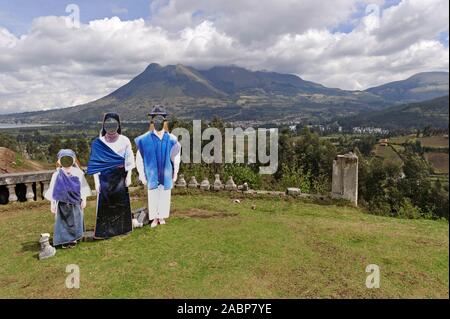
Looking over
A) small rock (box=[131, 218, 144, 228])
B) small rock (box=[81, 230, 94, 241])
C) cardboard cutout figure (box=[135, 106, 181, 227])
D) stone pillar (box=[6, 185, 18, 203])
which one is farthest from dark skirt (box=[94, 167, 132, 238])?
stone pillar (box=[6, 185, 18, 203])

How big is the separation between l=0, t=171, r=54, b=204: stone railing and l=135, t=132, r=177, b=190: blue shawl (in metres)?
6.75

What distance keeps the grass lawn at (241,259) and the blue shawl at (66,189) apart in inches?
51.1

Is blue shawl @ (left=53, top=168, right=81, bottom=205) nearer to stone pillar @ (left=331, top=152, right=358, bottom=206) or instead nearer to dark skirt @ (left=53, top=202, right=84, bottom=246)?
dark skirt @ (left=53, top=202, right=84, bottom=246)

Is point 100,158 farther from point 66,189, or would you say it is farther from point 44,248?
point 44,248

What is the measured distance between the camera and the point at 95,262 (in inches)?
314

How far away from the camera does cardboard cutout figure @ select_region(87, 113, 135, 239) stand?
960 centimetres

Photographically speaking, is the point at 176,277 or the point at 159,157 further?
the point at 159,157

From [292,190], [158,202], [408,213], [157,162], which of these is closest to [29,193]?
[158,202]

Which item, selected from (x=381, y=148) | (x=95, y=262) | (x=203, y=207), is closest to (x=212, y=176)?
(x=203, y=207)

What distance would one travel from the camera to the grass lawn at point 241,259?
6.56m

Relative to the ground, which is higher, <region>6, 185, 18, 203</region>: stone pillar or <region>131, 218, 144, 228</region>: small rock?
A: <region>6, 185, 18, 203</region>: stone pillar
